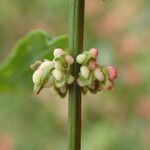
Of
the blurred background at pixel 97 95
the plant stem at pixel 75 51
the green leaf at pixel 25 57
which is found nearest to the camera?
the plant stem at pixel 75 51

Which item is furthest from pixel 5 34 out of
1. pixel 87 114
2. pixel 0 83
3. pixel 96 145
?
pixel 0 83

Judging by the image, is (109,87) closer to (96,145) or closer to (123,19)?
(96,145)

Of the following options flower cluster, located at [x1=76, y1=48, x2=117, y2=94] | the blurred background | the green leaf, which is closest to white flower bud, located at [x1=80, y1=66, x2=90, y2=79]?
flower cluster, located at [x1=76, y1=48, x2=117, y2=94]

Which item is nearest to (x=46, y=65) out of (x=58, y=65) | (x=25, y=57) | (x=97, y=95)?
(x=58, y=65)

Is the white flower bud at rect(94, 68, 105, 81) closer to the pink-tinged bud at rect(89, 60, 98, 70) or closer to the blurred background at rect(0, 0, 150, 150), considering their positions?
the pink-tinged bud at rect(89, 60, 98, 70)

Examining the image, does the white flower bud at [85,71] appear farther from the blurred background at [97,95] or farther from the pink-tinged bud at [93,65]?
the blurred background at [97,95]

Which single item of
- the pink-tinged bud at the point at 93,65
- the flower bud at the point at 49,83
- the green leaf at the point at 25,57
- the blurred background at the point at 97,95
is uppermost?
the blurred background at the point at 97,95

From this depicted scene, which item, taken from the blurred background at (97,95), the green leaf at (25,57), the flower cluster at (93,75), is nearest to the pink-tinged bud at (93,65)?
the flower cluster at (93,75)
